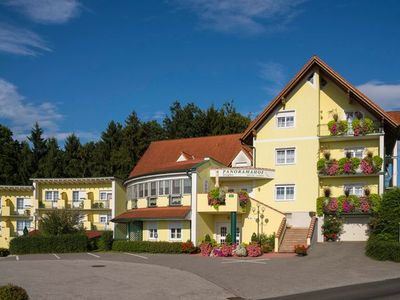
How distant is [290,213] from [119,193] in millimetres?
18016

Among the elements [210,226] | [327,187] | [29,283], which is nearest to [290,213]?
[327,187]

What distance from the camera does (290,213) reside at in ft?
134

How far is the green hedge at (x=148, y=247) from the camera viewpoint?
3753 centimetres

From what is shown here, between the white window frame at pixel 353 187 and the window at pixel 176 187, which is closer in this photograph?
the white window frame at pixel 353 187

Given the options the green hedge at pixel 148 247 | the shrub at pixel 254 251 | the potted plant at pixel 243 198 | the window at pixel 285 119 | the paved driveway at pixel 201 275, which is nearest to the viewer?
the paved driveway at pixel 201 275

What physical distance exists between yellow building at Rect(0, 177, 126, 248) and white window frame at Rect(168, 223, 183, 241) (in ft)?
50.8

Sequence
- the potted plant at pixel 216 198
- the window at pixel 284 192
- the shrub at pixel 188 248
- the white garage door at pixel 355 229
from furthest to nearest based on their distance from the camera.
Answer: the window at pixel 284 192
the white garage door at pixel 355 229
the potted plant at pixel 216 198
the shrub at pixel 188 248

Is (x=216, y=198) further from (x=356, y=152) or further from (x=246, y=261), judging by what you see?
(x=356, y=152)

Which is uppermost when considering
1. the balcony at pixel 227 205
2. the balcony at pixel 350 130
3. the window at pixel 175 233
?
the balcony at pixel 350 130

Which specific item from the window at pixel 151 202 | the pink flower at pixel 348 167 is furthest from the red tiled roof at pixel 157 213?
the pink flower at pixel 348 167

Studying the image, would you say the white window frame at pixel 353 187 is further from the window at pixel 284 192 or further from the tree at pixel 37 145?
the tree at pixel 37 145

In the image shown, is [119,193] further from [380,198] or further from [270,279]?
[270,279]

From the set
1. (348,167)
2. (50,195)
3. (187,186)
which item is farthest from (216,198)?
(50,195)

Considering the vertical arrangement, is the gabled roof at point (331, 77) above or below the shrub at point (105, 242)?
above
